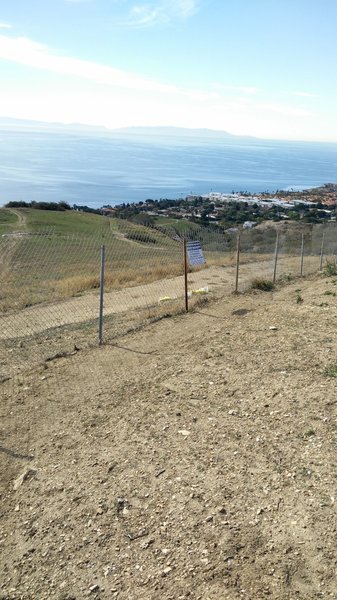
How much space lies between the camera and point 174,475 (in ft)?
14.6

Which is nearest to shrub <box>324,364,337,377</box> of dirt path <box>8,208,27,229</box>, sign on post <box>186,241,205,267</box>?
sign on post <box>186,241,205,267</box>

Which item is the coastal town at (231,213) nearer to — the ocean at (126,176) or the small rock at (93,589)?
the ocean at (126,176)

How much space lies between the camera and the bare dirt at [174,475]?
3.41m

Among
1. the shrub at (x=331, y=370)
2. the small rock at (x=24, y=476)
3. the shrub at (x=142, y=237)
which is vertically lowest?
the shrub at (x=142, y=237)

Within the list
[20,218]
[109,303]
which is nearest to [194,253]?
[109,303]

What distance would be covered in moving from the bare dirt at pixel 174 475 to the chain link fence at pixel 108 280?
1904mm

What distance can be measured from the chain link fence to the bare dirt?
190 centimetres

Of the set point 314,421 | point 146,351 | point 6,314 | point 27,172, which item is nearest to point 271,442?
point 314,421

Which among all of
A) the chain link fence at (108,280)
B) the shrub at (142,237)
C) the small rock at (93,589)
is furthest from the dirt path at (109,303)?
the shrub at (142,237)

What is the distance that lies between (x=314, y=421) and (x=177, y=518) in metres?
1.93

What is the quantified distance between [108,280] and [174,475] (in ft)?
37.9

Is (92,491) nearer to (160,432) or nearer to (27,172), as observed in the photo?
(160,432)

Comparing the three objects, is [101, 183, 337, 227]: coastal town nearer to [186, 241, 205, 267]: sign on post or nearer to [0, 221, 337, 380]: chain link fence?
[0, 221, 337, 380]: chain link fence

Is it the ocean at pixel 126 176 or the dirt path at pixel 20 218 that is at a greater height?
the ocean at pixel 126 176
